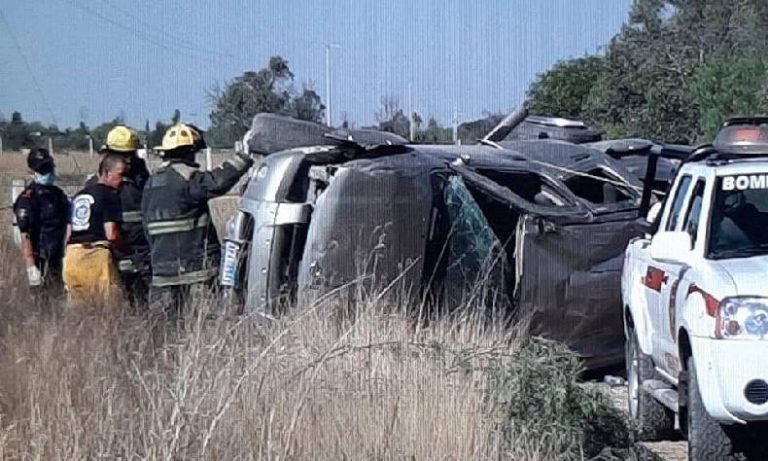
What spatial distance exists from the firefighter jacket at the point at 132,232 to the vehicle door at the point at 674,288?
3.27m

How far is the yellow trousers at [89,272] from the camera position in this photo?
8844 mm

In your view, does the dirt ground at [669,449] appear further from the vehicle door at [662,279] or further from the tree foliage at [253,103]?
the tree foliage at [253,103]

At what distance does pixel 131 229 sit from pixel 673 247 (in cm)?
360

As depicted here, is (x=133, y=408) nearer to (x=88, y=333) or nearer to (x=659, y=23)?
(x=88, y=333)

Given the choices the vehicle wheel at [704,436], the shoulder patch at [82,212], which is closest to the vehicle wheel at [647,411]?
the vehicle wheel at [704,436]

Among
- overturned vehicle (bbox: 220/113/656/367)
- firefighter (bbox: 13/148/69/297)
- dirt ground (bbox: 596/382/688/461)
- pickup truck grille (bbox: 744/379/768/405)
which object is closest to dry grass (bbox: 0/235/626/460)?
pickup truck grille (bbox: 744/379/768/405)

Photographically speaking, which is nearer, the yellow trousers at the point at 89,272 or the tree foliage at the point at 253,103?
the yellow trousers at the point at 89,272

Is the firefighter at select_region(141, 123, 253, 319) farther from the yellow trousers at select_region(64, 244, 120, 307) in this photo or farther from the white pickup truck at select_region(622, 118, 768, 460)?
the white pickup truck at select_region(622, 118, 768, 460)

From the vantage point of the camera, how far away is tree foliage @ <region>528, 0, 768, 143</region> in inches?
1176

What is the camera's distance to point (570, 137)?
1573cm

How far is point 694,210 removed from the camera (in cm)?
833

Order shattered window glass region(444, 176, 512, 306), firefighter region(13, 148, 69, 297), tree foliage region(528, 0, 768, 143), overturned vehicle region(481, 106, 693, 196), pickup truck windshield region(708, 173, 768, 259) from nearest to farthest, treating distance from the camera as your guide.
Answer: pickup truck windshield region(708, 173, 768, 259) → shattered window glass region(444, 176, 512, 306) → firefighter region(13, 148, 69, 297) → overturned vehicle region(481, 106, 693, 196) → tree foliage region(528, 0, 768, 143)

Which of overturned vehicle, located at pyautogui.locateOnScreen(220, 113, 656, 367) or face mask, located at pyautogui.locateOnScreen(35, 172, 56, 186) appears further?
face mask, located at pyautogui.locateOnScreen(35, 172, 56, 186)

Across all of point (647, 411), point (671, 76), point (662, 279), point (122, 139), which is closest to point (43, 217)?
point (122, 139)
